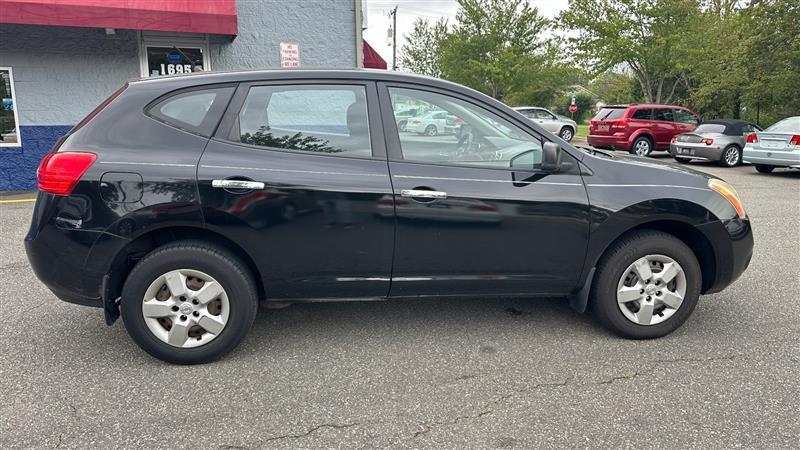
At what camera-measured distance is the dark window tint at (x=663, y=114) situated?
54.0ft

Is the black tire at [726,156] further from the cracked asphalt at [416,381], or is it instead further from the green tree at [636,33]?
the cracked asphalt at [416,381]

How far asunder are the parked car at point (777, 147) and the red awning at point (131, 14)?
11.5 metres

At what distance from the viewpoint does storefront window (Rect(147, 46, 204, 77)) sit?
9406mm

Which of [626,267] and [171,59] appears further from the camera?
[171,59]

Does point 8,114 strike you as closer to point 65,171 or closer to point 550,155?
point 65,171

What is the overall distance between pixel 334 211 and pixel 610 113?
15838 mm

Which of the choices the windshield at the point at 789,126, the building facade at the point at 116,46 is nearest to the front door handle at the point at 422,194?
the building facade at the point at 116,46

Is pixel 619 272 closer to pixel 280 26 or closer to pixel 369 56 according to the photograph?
pixel 280 26

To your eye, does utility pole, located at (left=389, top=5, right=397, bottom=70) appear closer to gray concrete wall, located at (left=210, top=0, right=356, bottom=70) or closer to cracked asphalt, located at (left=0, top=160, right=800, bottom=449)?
gray concrete wall, located at (left=210, top=0, right=356, bottom=70)

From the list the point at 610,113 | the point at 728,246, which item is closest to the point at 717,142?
the point at 610,113

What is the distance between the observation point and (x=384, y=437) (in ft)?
8.08

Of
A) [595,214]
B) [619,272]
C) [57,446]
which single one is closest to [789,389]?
[619,272]

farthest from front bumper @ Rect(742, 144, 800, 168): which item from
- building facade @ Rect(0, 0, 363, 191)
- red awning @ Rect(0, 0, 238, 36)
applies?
red awning @ Rect(0, 0, 238, 36)

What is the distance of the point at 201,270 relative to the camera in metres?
2.97
